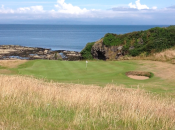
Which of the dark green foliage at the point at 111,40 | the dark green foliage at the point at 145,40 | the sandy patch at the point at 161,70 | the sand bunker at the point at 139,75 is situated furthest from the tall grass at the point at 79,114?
the dark green foliage at the point at 111,40

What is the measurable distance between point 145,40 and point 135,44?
5.32 ft

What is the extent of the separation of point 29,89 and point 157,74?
998 centimetres

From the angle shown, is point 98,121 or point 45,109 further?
point 45,109

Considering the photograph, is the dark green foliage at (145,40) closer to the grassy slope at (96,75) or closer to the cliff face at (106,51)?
the cliff face at (106,51)

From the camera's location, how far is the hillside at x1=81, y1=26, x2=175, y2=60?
31.0 meters

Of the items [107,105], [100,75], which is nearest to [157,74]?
[100,75]

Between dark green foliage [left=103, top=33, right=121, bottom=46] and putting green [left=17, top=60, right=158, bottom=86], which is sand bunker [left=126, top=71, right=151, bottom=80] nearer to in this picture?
putting green [left=17, top=60, right=158, bottom=86]

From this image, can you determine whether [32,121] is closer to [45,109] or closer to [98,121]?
[45,109]

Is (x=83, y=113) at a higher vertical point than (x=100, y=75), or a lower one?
higher

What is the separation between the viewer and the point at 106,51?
38.3 m

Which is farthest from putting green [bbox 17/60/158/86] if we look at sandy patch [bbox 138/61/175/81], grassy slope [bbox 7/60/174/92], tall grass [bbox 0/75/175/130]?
tall grass [bbox 0/75/175/130]

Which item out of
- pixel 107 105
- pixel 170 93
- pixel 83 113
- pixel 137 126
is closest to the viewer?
pixel 137 126

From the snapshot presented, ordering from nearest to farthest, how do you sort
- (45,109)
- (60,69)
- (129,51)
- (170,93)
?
(45,109), (170,93), (60,69), (129,51)

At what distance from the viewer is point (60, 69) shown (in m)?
17.4
